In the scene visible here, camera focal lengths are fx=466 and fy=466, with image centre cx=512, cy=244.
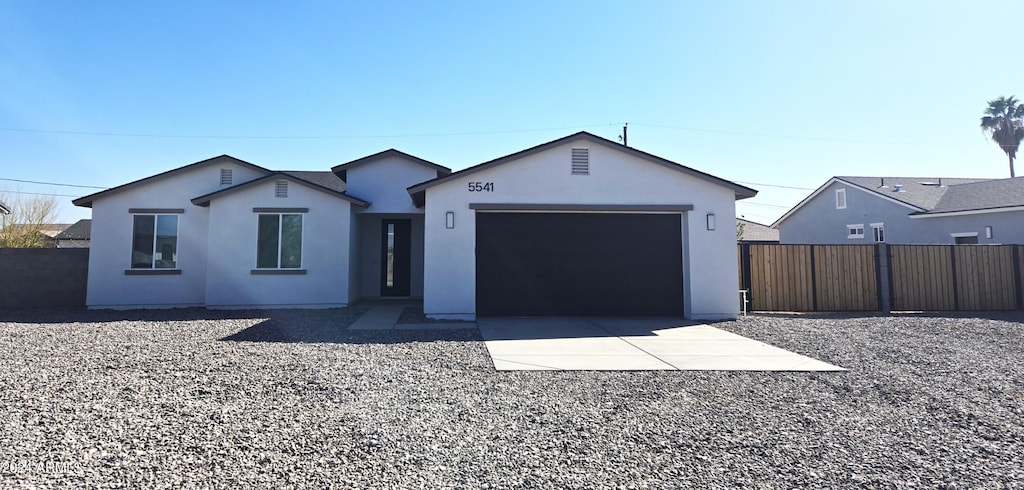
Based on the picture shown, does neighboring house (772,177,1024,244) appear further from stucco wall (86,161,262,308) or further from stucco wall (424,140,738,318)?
stucco wall (86,161,262,308)

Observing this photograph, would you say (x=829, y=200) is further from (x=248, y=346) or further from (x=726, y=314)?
(x=248, y=346)

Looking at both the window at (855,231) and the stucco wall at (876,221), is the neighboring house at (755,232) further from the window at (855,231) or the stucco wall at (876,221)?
the window at (855,231)

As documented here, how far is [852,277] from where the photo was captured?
11.4 m

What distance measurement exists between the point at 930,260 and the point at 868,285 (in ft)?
5.91

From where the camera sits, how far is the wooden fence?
11.3m

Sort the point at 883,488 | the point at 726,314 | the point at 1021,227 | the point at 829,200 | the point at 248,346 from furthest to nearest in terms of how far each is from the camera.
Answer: the point at 829,200
the point at 1021,227
the point at 726,314
the point at 248,346
the point at 883,488

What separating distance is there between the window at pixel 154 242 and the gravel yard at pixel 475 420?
5.63 metres

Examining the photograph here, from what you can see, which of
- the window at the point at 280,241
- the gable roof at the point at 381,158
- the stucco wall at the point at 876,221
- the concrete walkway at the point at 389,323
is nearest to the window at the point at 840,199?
the stucco wall at the point at 876,221

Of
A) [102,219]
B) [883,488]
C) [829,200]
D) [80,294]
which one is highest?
[829,200]

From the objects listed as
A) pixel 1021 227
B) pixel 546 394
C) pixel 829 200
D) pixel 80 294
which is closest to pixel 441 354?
pixel 546 394

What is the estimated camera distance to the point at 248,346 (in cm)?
684

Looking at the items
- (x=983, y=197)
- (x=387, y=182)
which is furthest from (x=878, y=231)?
(x=387, y=182)

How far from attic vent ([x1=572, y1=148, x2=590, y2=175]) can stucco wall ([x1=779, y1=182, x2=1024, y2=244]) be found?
17983 mm

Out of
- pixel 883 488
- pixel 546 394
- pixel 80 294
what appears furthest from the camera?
pixel 80 294
